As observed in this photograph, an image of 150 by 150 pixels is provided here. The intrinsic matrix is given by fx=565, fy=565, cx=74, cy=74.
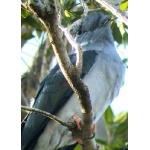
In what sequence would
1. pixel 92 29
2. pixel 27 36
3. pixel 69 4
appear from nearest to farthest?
pixel 69 4, pixel 92 29, pixel 27 36

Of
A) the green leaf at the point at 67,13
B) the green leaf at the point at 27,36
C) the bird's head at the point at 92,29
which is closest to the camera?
the green leaf at the point at 67,13

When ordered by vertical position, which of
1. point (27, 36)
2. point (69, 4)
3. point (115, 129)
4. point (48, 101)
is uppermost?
point (69, 4)

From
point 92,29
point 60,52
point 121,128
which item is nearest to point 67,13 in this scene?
point 92,29

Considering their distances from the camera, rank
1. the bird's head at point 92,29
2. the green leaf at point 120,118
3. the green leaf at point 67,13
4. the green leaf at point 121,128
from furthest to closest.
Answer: the green leaf at point 120,118
the green leaf at point 121,128
the bird's head at point 92,29
the green leaf at point 67,13

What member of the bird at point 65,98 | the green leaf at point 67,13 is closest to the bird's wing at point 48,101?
the bird at point 65,98

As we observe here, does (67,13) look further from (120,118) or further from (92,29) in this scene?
(120,118)

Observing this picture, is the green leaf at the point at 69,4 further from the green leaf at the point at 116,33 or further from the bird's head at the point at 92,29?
the green leaf at the point at 116,33

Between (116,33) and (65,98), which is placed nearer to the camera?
(65,98)

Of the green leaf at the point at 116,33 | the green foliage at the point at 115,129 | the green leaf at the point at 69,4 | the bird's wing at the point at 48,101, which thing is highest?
the green leaf at the point at 69,4
